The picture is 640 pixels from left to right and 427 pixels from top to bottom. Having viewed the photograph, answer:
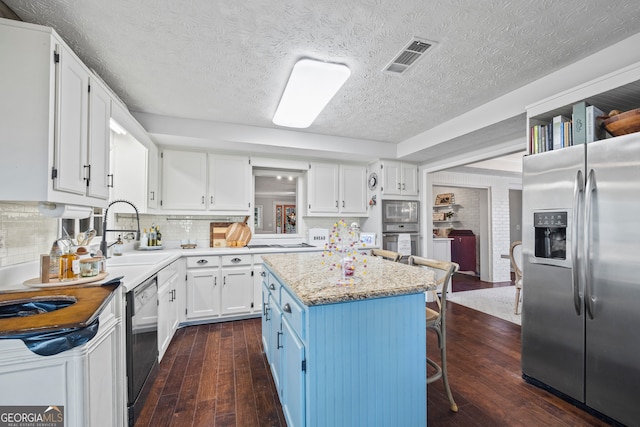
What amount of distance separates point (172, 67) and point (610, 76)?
3001 millimetres

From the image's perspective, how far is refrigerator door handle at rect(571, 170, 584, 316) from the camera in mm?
1761

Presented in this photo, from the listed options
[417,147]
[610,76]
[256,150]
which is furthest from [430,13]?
[256,150]

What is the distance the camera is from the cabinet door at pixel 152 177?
2.95 metres

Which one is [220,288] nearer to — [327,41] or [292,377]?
[292,377]

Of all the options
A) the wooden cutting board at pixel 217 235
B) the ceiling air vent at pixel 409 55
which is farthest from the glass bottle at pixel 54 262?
the ceiling air vent at pixel 409 55

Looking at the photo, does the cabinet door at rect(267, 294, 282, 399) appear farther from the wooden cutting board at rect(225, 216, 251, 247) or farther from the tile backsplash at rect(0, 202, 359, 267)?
the wooden cutting board at rect(225, 216, 251, 247)

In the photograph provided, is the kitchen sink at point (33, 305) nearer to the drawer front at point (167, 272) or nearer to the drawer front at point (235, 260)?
the drawer front at point (167, 272)

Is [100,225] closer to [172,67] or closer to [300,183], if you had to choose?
[172,67]

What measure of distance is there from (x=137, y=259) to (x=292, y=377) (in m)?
2.15

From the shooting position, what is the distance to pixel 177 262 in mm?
2943

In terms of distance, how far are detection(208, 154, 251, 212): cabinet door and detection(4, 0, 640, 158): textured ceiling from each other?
109cm
